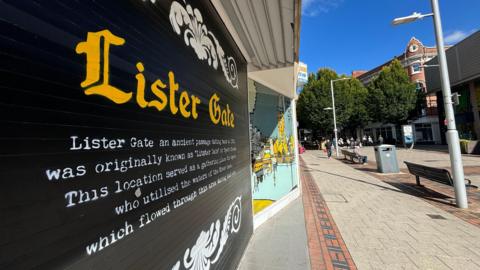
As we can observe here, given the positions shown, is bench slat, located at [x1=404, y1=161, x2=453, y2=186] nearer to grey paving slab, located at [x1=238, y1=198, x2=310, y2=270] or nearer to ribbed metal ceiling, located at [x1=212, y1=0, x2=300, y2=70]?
grey paving slab, located at [x1=238, y1=198, x2=310, y2=270]

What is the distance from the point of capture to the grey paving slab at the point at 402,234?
3371 mm

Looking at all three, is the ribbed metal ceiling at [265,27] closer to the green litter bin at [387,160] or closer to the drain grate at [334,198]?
the drain grate at [334,198]

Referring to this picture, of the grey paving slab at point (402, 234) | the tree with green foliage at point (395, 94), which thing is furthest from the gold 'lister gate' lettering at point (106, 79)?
the tree with green foliage at point (395, 94)

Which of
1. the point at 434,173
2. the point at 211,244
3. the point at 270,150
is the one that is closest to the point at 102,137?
the point at 211,244

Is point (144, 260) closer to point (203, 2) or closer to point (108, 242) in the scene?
point (108, 242)

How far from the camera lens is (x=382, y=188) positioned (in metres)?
7.93

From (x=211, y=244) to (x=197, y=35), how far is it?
2.13m

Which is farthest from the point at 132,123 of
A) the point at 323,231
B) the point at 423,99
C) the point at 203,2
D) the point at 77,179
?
the point at 423,99

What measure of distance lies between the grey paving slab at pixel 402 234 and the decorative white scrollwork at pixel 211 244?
6.05 ft

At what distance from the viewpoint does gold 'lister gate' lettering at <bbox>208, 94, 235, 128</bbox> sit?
8.84ft

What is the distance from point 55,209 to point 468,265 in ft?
14.9

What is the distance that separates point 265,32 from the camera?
4.09 metres

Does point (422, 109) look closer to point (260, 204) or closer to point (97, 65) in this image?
point (260, 204)

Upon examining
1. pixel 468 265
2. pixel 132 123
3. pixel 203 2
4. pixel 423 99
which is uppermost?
pixel 423 99
